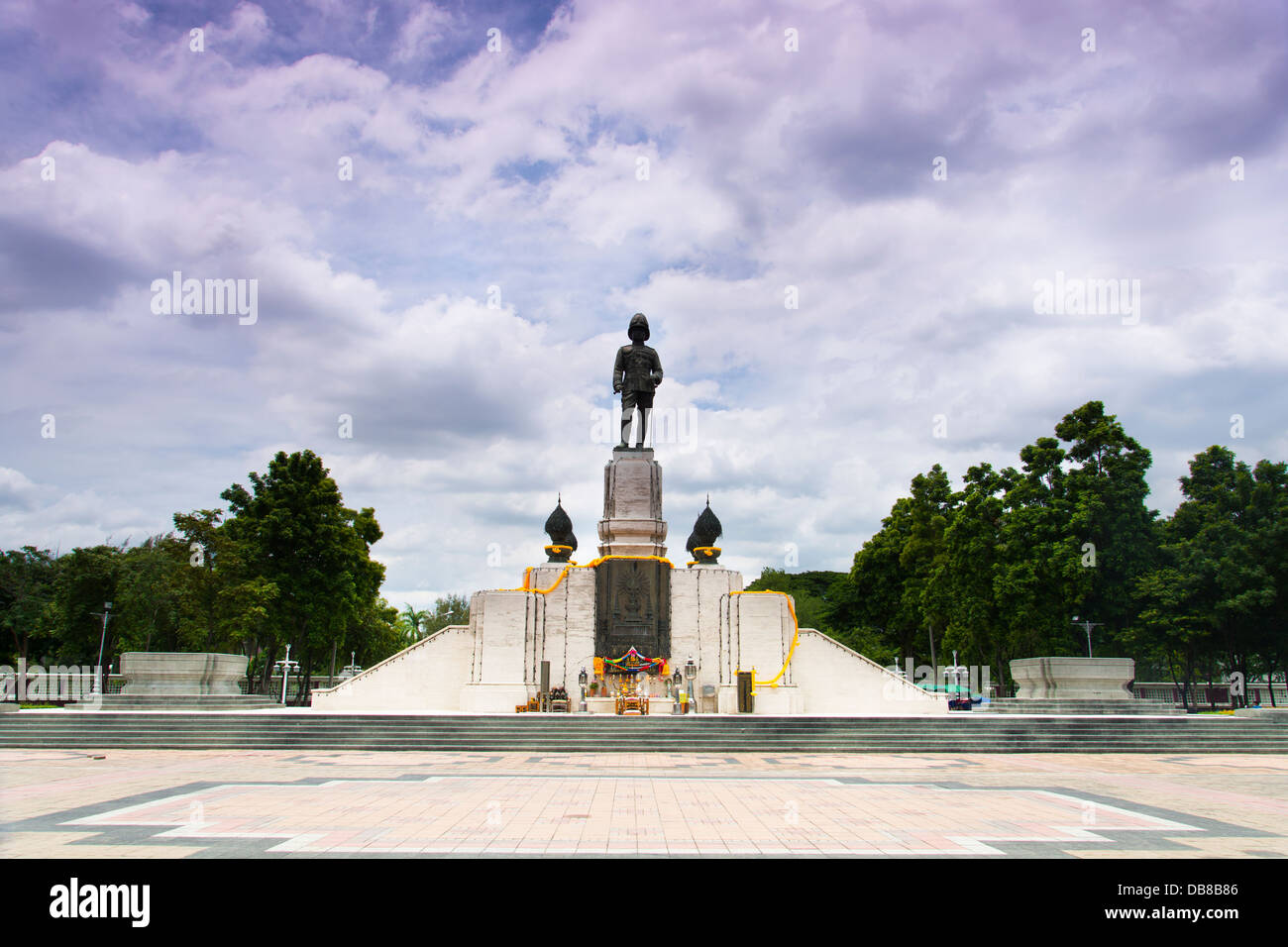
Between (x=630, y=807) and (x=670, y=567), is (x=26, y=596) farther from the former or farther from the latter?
(x=630, y=807)

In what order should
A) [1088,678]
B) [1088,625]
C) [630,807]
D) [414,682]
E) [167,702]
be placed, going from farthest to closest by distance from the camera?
[1088,625], [414,682], [1088,678], [167,702], [630,807]

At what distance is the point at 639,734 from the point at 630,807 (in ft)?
32.5

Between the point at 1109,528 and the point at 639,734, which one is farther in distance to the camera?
the point at 1109,528

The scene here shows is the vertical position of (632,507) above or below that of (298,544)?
above

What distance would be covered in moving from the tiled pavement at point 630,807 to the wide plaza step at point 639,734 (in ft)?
8.56

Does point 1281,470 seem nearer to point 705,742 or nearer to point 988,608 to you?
point 988,608

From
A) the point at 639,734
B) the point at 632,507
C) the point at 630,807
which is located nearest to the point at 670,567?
the point at 632,507

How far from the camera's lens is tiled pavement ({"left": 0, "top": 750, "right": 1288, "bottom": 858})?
7.81 m

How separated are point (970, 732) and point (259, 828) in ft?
53.2

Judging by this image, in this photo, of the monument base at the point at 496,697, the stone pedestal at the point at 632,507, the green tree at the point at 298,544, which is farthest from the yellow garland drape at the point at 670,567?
the green tree at the point at 298,544

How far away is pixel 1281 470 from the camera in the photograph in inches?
1357

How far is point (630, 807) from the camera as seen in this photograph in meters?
10.2
